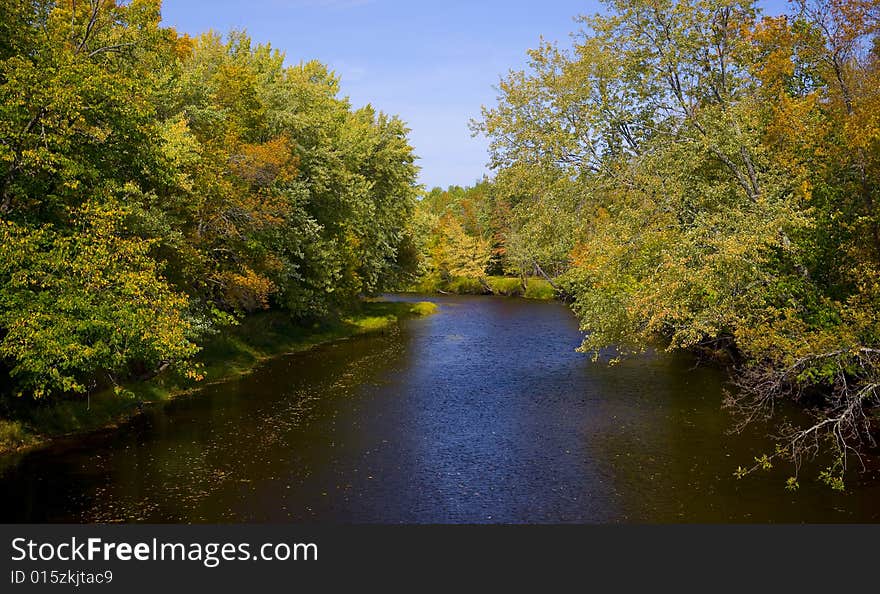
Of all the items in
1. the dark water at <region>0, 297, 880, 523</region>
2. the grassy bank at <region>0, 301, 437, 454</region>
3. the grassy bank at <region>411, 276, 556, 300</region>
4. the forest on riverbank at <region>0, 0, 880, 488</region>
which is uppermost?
the forest on riverbank at <region>0, 0, 880, 488</region>

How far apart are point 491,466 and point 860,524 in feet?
34.7

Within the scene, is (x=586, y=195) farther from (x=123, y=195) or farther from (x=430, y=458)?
(x=123, y=195)

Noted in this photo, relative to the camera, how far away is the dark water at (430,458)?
744 inches

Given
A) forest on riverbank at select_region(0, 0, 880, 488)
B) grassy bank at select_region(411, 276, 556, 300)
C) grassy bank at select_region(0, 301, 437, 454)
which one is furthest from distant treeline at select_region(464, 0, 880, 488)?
grassy bank at select_region(411, 276, 556, 300)

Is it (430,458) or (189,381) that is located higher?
(189,381)

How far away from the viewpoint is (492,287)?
10612 cm

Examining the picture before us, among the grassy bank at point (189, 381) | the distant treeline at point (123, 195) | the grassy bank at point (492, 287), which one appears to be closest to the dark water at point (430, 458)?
the grassy bank at point (189, 381)

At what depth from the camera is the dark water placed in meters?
18.9

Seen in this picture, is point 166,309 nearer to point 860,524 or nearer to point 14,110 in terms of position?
point 14,110

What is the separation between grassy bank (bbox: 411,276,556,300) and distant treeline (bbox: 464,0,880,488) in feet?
202

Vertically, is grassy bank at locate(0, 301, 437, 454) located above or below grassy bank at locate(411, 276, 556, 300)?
below

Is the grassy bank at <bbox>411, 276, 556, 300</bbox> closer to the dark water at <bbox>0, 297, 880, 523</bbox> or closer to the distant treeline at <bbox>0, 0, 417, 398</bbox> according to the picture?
the distant treeline at <bbox>0, 0, 417, 398</bbox>

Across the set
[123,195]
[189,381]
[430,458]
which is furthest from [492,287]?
[430,458]

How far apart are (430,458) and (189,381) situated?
17.0 metres
